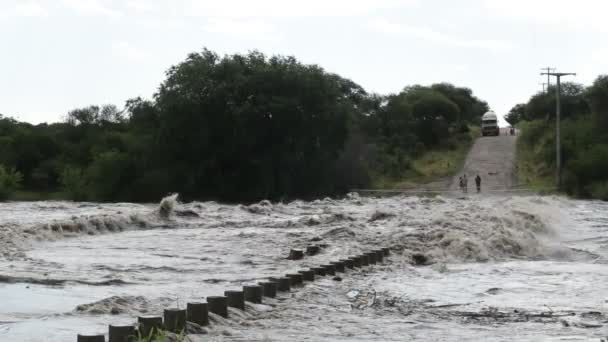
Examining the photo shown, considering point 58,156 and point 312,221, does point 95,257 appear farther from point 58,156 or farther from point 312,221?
point 58,156

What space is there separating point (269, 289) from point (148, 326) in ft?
14.7

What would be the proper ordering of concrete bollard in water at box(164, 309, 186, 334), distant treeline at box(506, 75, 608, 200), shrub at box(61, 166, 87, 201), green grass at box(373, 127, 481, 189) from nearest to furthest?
concrete bollard in water at box(164, 309, 186, 334) < distant treeline at box(506, 75, 608, 200) < shrub at box(61, 166, 87, 201) < green grass at box(373, 127, 481, 189)

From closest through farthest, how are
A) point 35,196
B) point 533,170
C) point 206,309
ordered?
point 206,309
point 35,196
point 533,170

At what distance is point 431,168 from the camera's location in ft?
293

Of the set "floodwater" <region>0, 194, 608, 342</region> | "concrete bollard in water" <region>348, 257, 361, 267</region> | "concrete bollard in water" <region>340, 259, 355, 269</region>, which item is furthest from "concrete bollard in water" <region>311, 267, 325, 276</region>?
"concrete bollard in water" <region>348, 257, 361, 267</region>

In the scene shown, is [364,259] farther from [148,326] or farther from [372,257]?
[148,326]

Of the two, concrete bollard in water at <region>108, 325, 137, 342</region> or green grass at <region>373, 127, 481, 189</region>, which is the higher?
green grass at <region>373, 127, 481, 189</region>

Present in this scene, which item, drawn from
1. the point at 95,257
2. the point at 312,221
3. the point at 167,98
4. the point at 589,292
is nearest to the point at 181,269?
the point at 95,257

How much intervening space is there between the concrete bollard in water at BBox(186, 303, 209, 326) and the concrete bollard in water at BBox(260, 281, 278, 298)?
2905 millimetres

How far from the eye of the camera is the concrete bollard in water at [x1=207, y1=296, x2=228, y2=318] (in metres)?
11.7

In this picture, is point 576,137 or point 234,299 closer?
point 234,299

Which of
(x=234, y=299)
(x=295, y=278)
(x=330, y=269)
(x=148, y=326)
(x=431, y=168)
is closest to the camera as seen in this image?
(x=148, y=326)

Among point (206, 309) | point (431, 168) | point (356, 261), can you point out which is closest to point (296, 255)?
point (356, 261)

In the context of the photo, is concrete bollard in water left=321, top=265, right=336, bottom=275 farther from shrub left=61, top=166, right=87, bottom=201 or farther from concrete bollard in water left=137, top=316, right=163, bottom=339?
shrub left=61, top=166, right=87, bottom=201
